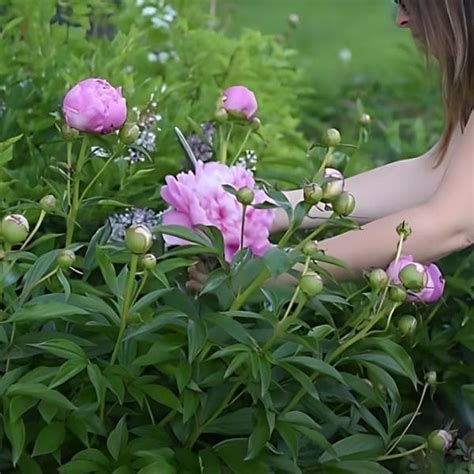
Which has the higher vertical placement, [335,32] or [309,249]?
[309,249]

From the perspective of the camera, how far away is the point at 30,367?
1.86m

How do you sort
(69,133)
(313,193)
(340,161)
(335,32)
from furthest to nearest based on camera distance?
(335,32) < (340,161) < (69,133) < (313,193)

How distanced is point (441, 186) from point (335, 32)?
21.6ft

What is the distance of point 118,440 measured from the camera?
1.78 m

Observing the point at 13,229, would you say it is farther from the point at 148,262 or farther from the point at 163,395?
the point at 163,395

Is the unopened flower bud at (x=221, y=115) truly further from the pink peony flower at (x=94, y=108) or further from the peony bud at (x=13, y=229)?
the peony bud at (x=13, y=229)

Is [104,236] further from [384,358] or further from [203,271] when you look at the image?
[384,358]

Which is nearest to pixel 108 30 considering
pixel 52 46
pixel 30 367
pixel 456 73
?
pixel 52 46

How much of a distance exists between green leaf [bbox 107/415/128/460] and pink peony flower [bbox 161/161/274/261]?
0.27m

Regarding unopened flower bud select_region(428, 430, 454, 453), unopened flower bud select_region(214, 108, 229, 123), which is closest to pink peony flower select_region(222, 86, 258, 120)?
unopened flower bud select_region(214, 108, 229, 123)

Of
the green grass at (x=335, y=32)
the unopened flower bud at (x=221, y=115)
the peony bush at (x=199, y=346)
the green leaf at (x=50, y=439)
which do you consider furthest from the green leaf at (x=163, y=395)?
the green grass at (x=335, y=32)

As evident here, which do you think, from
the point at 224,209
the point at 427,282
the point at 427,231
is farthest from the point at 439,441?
the point at 224,209

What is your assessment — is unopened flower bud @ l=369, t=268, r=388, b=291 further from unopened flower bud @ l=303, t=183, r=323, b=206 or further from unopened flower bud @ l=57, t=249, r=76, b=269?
unopened flower bud @ l=57, t=249, r=76, b=269

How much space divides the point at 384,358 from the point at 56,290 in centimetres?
49
